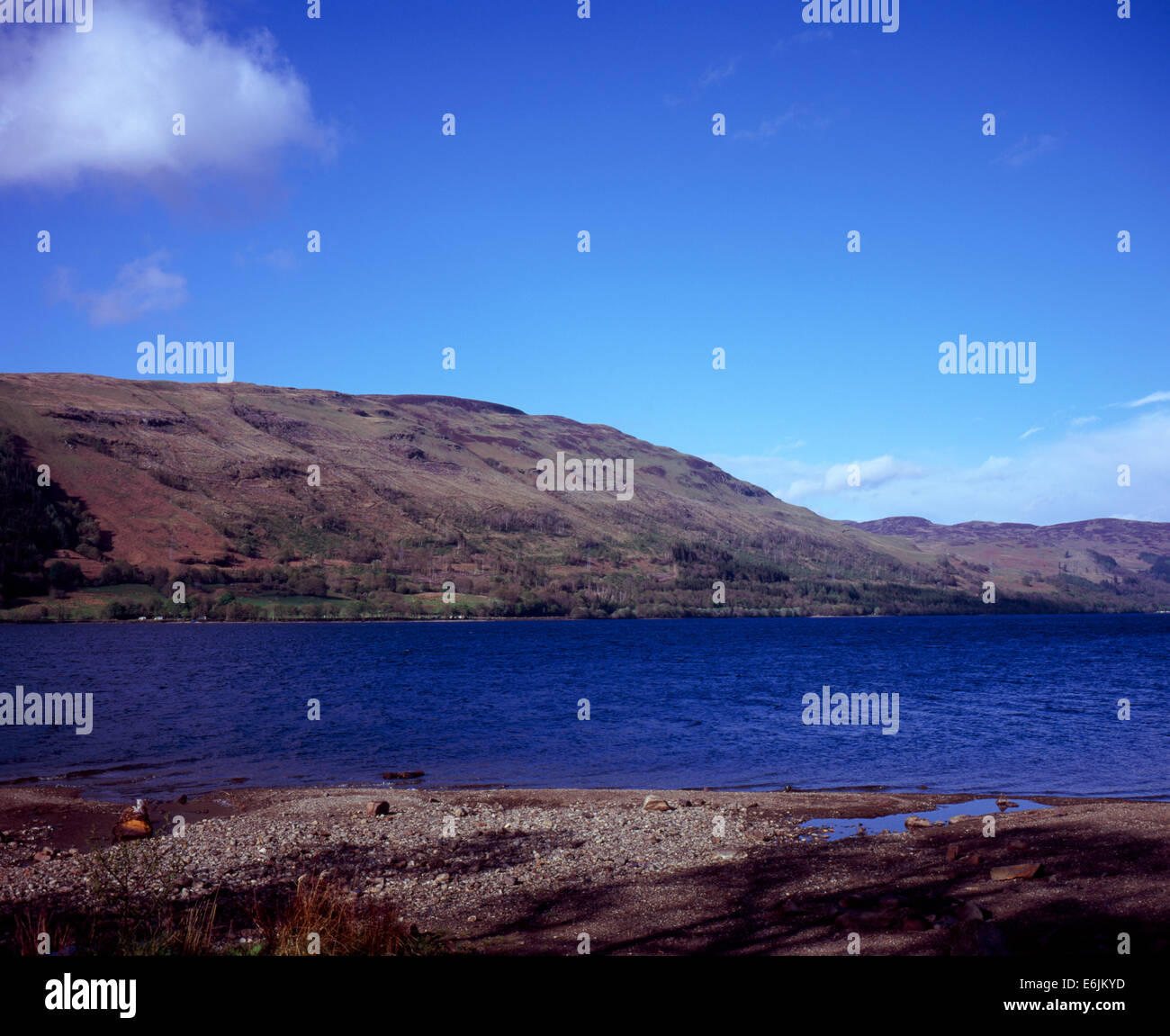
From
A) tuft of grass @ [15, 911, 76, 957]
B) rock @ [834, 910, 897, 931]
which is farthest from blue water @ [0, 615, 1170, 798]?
rock @ [834, 910, 897, 931]

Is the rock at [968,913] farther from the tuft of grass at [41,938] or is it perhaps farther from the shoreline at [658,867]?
the tuft of grass at [41,938]

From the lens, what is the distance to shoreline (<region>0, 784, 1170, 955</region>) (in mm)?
11922

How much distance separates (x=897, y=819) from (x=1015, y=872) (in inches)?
326

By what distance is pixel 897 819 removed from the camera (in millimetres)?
22500

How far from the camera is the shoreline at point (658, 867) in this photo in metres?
11.9

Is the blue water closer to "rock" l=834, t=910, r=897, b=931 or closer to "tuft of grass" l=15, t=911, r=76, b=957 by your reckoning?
"tuft of grass" l=15, t=911, r=76, b=957

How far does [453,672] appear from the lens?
74.9m

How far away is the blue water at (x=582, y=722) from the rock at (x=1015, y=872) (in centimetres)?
1354

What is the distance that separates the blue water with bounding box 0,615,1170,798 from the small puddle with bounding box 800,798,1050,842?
98.2 inches

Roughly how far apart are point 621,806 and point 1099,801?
46.2 feet

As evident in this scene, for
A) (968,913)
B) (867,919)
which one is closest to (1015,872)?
(968,913)
